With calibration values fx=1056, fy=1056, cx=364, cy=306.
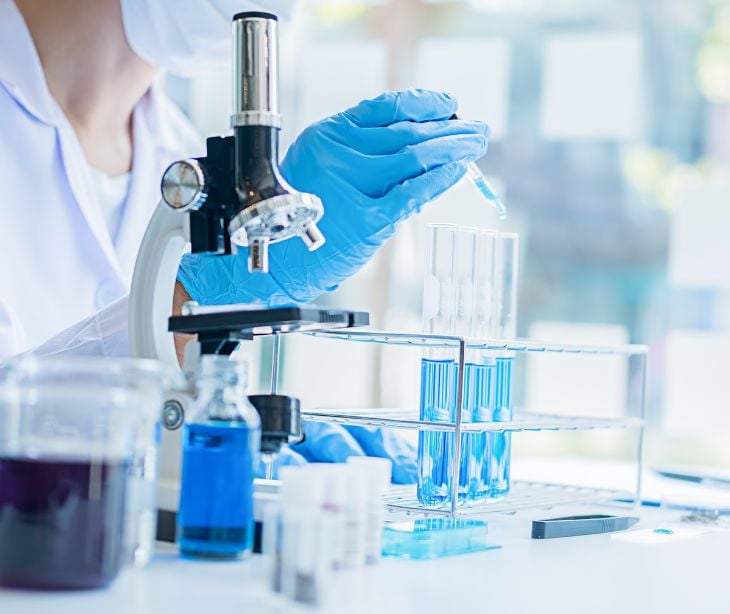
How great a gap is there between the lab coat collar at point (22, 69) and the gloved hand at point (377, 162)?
0.85 m

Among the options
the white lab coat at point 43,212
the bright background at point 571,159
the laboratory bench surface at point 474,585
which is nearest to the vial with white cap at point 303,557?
the laboratory bench surface at point 474,585

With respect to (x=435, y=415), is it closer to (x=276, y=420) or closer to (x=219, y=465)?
(x=276, y=420)

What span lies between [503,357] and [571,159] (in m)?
3.30

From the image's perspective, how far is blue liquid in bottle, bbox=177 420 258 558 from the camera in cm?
98

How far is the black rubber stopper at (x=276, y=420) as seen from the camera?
108cm

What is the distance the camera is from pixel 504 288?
5.24ft

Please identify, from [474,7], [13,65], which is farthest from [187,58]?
[474,7]

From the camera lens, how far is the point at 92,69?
2.21 m

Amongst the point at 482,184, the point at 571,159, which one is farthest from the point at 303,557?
the point at 571,159

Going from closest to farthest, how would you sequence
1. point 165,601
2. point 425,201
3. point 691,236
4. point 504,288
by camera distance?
1. point 165,601
2. point 425,201
3. point 504,288
4. point 691,236

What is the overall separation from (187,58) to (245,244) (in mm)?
1208

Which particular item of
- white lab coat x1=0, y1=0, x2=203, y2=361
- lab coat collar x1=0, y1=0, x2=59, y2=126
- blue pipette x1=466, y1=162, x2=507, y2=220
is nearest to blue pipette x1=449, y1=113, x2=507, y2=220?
blue pipette x1=466, y1=162, x2=507, y2=220

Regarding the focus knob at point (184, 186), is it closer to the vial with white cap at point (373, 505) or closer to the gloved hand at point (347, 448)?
the vial with white cap at point (373, 505)

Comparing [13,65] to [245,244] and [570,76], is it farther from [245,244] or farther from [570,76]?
[570,76]
